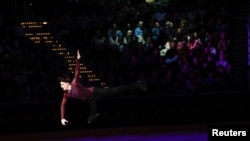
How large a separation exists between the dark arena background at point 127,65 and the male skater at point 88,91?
0.53 m

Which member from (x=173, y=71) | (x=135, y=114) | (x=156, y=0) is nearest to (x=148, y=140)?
(x=135, y=114)

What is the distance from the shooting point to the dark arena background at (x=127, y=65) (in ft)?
46.0

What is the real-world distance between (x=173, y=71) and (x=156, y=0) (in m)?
2.49

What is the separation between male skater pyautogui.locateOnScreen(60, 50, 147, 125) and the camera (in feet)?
41.3

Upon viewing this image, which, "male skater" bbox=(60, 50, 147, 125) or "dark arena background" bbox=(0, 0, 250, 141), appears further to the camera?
"dark arena background" bbox=(0, 0, 250, 141)

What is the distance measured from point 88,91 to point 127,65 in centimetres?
215

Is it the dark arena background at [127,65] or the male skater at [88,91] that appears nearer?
the male skater at [88,91]

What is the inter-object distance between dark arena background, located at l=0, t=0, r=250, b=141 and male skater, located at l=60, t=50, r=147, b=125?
0.53 metres

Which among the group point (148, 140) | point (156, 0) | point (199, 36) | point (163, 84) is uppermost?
point (156, 0)

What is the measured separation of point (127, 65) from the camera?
14.9 m

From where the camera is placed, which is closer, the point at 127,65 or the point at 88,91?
the point at 88,91

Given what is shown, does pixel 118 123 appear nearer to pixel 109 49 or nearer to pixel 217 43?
pixel 109 49

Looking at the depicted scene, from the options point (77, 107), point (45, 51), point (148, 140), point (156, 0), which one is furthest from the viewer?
point (156, 0)

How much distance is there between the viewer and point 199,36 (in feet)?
51.3
